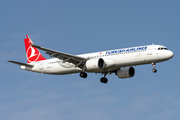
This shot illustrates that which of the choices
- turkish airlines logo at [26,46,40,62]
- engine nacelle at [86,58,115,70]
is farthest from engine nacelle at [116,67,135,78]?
turkish airlines logo at [26,46,40,62]

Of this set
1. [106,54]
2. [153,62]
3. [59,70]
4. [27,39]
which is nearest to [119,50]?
[106,54]

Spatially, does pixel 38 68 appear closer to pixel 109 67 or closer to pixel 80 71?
pixel 80 71

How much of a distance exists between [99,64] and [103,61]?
0.74m

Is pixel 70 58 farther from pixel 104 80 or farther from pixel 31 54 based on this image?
pixel 31 54

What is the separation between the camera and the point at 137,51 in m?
51.0

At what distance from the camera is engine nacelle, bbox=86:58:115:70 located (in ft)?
170

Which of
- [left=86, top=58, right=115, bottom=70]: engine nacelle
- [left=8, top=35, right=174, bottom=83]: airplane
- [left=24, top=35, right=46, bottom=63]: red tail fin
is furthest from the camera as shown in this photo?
[left=24, top=35, right=46, bottom=63]: red tail fin

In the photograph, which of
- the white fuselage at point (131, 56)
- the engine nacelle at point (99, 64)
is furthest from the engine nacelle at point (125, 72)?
the engine nacelle at point (99, 64)

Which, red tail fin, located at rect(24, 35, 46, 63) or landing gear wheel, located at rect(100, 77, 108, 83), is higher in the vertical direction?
red tail fin, located at rect(24, 35, 46, 63)

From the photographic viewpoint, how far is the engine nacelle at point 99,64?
51.8 metres

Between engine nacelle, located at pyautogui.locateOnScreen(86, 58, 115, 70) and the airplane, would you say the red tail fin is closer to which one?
the airplane

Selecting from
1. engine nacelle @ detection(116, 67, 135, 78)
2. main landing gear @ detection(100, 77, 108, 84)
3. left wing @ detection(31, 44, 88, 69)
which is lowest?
main landing gear @ detection(100, 77, 108, 84)

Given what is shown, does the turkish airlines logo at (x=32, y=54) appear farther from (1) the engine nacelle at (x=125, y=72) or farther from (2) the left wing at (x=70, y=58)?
(1) the engine nacelle at (x=125, y=72)

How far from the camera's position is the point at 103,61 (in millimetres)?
52375
